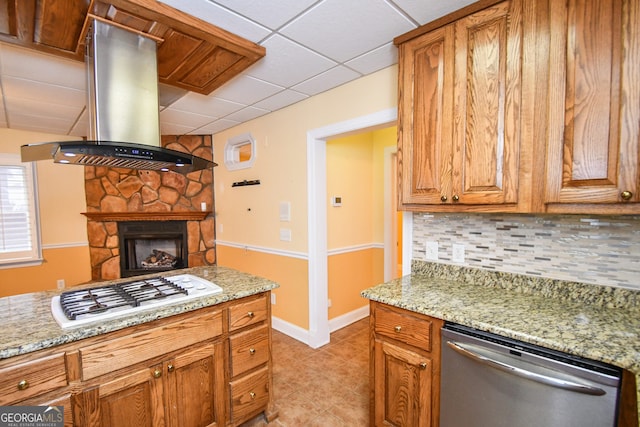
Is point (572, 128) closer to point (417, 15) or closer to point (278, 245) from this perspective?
point (417, 15)

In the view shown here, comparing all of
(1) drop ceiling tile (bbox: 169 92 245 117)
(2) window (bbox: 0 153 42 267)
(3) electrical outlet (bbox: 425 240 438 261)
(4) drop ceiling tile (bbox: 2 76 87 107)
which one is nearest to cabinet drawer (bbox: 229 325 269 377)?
(3) electrical outlet (bbox: 425 240 438 261)

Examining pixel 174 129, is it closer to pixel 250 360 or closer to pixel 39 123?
pixel 39 123

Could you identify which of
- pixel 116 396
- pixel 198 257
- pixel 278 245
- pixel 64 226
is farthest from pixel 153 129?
pixel 64 226

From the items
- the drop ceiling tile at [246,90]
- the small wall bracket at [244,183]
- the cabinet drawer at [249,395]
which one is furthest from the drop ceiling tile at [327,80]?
the cabinet drawer at [249,395]

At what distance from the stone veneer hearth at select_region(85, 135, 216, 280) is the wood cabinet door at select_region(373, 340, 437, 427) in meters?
3.47

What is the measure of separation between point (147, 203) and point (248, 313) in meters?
3.28

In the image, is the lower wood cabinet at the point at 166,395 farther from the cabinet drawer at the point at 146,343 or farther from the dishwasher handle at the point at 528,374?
the dishwasher handle at the point at 528,374

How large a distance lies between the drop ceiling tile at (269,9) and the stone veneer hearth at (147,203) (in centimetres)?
302

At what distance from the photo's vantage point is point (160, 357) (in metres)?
1.40

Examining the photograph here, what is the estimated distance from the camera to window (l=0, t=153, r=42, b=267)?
3.47m

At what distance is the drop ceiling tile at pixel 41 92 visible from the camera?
225 cm

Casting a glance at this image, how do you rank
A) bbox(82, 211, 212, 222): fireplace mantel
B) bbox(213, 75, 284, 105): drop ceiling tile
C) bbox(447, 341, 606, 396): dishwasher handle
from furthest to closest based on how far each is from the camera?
bbox(82, 211, 212, 222): fireplace mantel → bbox(213, 75, 284, 105): drop ceiling tile → bbox(447, 341, 606, 396): dishwasher handle

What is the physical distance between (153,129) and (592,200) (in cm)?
221

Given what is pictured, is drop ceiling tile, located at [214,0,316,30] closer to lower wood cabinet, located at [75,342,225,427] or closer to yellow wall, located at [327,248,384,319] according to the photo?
lower wood cabinet, located at [75,342,225,427]
